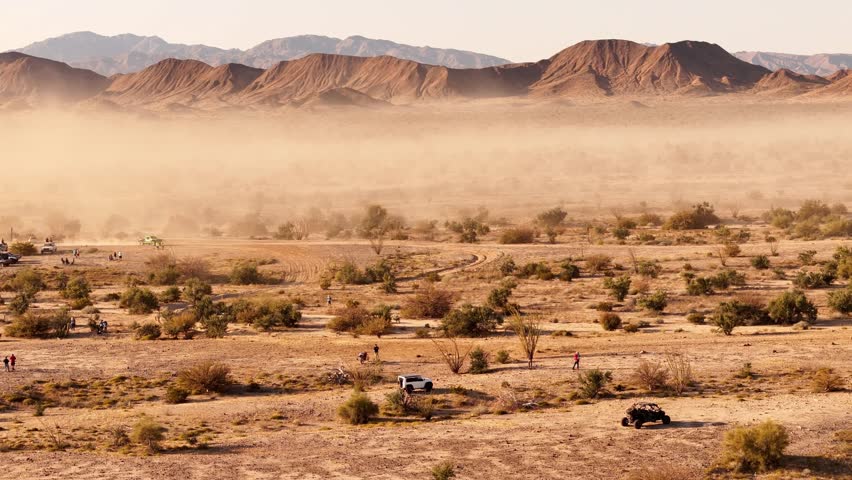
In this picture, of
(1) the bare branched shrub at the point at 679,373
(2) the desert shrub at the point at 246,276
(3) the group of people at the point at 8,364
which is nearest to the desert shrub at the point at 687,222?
(2) the desert shrub at the point at 246,276

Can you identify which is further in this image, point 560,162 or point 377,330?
point 560,162

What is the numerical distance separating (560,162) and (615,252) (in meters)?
90.7

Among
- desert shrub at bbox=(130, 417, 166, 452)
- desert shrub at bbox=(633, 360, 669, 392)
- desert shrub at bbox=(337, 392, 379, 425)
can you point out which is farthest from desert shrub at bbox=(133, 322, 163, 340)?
desert shrub at bbox=(633, 360, 669, 392)

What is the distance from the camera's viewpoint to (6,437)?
86.0 ft

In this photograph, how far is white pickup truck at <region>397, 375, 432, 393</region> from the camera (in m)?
29.9

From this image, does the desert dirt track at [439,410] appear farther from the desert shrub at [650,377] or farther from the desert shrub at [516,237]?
the desert shrub at [516,237]

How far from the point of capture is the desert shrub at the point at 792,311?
133ft

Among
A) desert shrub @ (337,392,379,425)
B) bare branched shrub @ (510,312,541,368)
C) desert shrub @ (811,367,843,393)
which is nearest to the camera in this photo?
desert shrub @ (337,392,379,425)

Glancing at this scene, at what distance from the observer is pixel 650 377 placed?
2986 centimetres

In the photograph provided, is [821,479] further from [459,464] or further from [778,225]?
[778,225]

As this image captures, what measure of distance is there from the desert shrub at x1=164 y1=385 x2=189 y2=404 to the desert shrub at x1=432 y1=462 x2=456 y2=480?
12111 mm

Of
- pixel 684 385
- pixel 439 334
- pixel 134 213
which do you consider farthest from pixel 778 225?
pixel 134 213

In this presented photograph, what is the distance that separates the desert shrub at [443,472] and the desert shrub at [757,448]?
7.37 metres

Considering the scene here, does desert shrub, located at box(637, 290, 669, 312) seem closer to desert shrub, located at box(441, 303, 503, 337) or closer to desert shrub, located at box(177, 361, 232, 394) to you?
desert shrub, located at box(441, 303, 503, 337)
